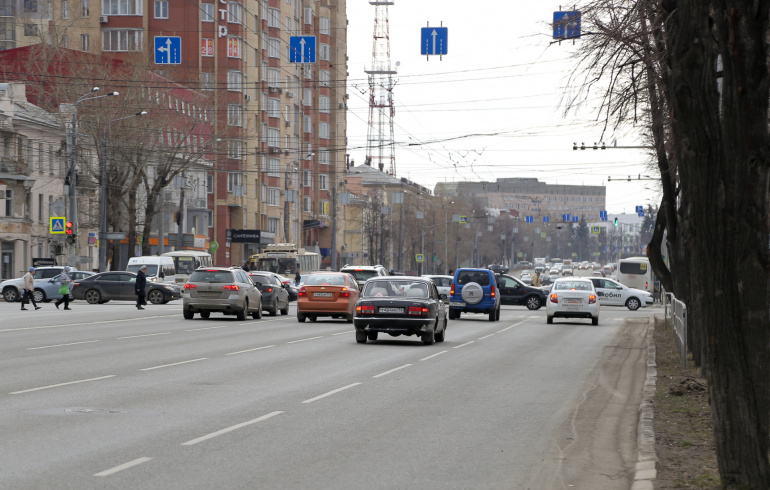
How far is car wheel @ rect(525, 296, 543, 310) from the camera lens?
191 ft

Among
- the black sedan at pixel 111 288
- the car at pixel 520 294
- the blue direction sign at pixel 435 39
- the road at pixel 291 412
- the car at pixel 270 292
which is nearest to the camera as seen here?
the road at pixel 291 412

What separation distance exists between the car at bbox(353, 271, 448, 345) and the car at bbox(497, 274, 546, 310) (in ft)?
105

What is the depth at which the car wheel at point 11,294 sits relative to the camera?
5462 centimetres

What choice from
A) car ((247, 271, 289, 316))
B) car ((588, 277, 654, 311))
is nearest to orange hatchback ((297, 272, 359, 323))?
car ((247, 271, 289, 316))

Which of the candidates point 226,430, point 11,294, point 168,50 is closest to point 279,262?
point 168,50

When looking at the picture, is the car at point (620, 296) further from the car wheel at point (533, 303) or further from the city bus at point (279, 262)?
the city bus at point (279, 262)

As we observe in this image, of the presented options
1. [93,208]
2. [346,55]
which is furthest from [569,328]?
[346,55]

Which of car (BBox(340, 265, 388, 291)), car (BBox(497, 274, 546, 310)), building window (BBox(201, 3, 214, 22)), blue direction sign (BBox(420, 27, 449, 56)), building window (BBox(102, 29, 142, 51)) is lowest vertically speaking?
car (BBox(497, 274, 546, 310))

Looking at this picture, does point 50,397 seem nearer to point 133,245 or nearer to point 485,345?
point 485,345

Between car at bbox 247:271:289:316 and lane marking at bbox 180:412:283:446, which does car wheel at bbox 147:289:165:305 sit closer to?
car at bbox 247:271:289:316

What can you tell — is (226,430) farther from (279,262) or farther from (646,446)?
(279,262)

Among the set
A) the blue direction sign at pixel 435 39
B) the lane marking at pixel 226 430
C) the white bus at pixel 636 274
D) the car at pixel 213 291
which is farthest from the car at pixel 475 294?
the white bus at pixel 636 274

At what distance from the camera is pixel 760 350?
838cm

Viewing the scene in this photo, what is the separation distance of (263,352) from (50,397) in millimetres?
9094
